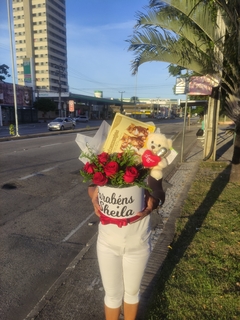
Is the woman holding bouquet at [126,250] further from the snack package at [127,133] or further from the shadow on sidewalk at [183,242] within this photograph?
the shadow on sidewalk at [183,242]

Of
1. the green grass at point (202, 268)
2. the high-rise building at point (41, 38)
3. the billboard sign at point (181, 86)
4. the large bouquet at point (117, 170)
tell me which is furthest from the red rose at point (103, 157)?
the high-rise building at point (41, 38)

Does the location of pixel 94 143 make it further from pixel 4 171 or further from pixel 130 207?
pixel 4 171

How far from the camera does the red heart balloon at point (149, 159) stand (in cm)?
171

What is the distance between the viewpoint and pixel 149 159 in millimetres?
1711

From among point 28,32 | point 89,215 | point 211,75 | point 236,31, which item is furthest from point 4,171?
point 28,32

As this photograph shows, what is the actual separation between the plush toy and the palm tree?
16.4 feet

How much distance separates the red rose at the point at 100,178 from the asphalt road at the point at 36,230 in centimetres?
166

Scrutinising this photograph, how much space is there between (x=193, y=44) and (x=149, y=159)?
18.8 feet

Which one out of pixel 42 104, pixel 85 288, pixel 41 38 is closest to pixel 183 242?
pixel 85 288

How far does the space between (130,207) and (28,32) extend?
121 meters

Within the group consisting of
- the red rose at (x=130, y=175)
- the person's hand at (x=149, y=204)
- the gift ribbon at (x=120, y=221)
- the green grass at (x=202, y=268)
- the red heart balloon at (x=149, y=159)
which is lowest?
the green grass at (x=202, y=268)

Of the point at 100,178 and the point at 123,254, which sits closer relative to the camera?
the point at 100,178

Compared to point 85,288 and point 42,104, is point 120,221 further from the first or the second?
point 42,104

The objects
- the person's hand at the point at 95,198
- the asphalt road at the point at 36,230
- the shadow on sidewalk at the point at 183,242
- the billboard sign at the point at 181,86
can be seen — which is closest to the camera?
the person's hand at the point at 95,198
